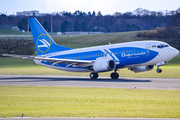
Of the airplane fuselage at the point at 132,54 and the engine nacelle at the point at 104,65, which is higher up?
the airplane fuselage at the point at 132,54

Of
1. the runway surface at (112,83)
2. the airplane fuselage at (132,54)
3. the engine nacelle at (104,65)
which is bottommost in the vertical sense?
the runway surface at (112,83)

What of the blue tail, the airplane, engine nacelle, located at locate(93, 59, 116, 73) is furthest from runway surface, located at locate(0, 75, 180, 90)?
the blue tail

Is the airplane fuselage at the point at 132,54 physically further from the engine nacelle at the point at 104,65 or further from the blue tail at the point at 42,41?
the blue tail at the point at 42,41

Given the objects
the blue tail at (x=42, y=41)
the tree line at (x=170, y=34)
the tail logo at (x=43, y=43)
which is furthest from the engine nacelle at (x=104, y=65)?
the tree line at (x=170, y=34)

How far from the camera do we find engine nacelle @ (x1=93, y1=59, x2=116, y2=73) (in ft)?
121

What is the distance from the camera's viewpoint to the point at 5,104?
61.8 feet

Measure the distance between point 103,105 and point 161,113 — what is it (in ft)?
12.0

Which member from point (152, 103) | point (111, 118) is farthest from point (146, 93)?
point (111, 118)

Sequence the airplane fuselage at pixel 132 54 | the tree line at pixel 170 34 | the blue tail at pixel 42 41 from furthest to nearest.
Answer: the tree line at pixel 170 34, the blue tail at pixel 42 41, the airplane fuselage at pixel 132 54

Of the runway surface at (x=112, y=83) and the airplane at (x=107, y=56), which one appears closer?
the runway surface at (x=112, y=83)

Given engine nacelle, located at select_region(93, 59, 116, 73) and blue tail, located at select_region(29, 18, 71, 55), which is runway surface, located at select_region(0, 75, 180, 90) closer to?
engine nacelle, located at select_region(93, 59, 116, 73)

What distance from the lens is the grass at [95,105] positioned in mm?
15875

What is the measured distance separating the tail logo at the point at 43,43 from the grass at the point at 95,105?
20875 mm

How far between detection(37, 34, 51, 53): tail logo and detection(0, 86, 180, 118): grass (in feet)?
68.5
